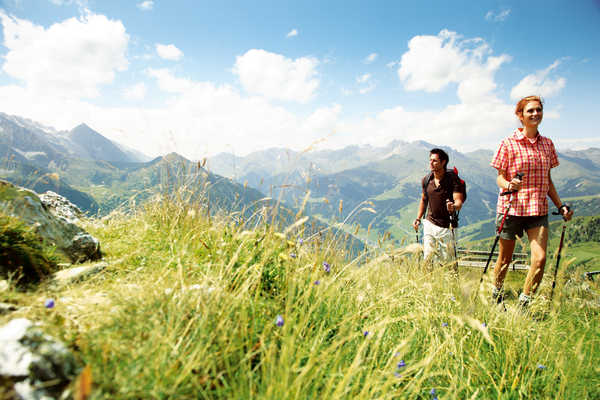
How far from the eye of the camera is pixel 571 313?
3.91 meters

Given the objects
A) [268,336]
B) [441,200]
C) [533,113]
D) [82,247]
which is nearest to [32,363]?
[268,336]

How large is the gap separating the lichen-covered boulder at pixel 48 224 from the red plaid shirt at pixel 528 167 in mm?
6327

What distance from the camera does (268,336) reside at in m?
1.99

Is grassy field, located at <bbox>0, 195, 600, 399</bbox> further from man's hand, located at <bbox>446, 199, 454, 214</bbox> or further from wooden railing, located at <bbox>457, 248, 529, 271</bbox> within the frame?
man's hand, located at <bbox>446, 199, 454, 214</bbox>

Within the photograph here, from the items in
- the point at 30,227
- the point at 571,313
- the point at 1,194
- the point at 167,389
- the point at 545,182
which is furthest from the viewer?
the point at 545,182

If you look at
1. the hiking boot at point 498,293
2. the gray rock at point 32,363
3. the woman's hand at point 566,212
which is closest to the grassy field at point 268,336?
the gray rock at point 32,363

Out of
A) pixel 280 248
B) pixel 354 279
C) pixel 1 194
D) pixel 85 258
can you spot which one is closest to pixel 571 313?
pixel 354 279

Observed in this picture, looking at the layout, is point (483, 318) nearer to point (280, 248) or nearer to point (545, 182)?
point (280, 248)

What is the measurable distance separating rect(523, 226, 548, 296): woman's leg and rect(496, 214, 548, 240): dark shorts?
0.09 meters

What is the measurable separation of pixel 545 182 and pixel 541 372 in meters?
3.45

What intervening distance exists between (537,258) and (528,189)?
1132mm

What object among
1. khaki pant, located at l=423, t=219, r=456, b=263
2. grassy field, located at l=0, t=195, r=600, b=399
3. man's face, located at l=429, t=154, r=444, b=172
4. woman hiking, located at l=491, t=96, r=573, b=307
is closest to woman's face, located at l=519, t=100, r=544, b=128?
woman hiking, located at l=491, t=96, r=573, b=307

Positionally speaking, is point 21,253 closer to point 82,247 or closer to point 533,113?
point 82,247

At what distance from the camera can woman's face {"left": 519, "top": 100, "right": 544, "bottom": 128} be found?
482 centimetres
